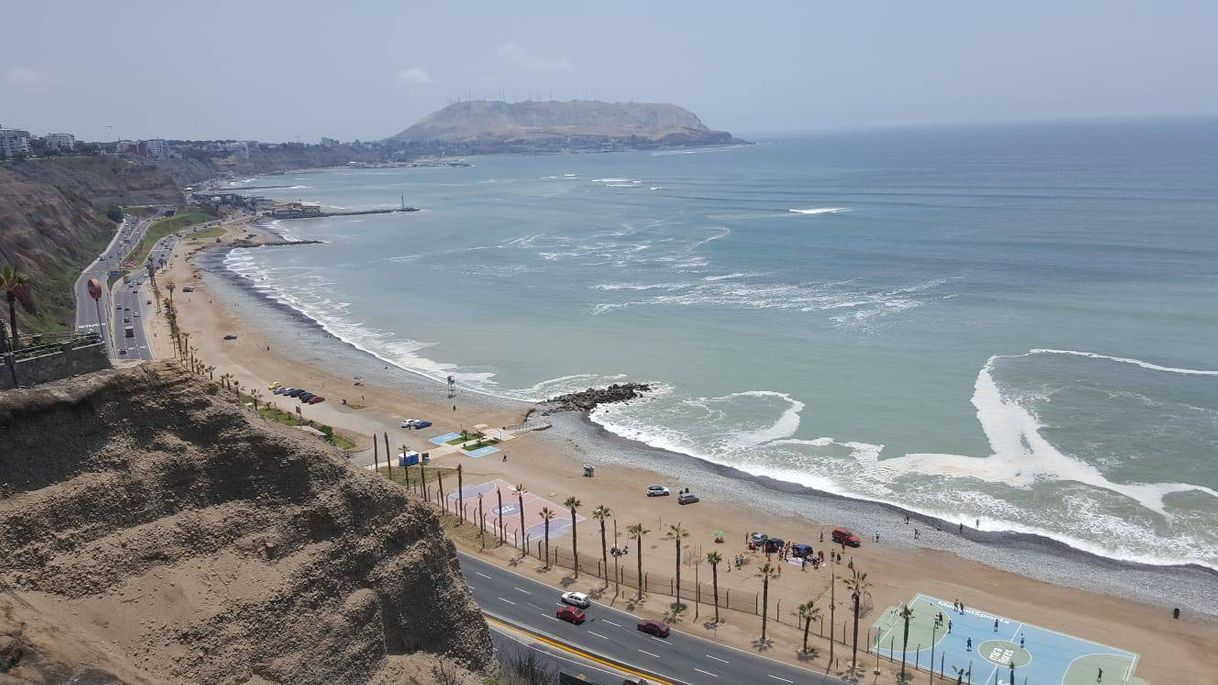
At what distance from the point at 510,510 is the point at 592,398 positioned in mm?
23353

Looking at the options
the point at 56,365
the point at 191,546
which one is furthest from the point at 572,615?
the point at 56,365

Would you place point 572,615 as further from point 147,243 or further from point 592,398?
point 147,243

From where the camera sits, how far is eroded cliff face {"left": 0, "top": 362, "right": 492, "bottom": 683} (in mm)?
20672

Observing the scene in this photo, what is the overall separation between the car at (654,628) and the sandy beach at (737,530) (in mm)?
2093

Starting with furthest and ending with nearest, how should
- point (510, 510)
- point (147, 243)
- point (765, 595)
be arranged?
point (147, 243)
point (510, 510)
point (765, 595)

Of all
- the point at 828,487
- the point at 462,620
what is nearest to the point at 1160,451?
the point at 828,487

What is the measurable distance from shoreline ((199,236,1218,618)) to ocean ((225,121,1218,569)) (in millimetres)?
1074

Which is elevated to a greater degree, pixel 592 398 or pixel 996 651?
pixel 592 398

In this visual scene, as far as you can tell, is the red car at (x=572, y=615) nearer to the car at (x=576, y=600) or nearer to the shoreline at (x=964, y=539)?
the car at (x=576, y=600)

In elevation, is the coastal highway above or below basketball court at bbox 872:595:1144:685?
above

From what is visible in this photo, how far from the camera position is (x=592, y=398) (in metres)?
81.3

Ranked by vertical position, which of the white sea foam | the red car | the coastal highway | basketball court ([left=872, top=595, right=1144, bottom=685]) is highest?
the white sea foam

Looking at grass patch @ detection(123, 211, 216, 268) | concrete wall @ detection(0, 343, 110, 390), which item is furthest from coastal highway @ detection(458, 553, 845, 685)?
grass patch @ detection(123, 211, 216, 268)

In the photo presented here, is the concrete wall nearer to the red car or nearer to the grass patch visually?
the red car
